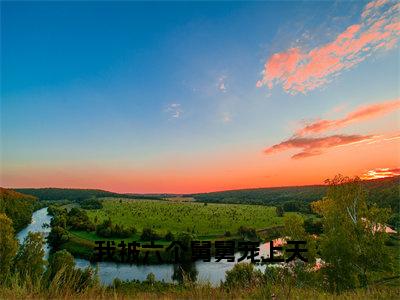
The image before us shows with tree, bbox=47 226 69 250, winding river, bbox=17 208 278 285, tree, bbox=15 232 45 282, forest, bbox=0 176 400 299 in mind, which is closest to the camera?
forest, bbox=0 176 400 299

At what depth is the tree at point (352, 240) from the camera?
29828mm

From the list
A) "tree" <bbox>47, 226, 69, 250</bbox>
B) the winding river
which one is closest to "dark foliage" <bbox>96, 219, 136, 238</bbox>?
"tree" <bbox>47, 226, 69, 250</bbox>

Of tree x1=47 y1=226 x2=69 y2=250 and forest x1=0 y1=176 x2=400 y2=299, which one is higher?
forest x1=0 y1=176 x2=400 y2=299

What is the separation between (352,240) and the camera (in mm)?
30125

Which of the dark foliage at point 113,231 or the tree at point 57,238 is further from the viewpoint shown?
the dark foliage at point 113,231

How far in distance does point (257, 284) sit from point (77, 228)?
145m

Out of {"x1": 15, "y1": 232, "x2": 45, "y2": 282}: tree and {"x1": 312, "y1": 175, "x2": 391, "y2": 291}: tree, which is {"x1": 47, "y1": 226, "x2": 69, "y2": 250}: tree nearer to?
{"x1": 15, "y1": 232, "x2": 45, "y2": 282}: tree

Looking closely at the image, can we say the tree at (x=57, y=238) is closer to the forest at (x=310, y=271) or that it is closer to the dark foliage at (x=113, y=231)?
the dark foliage at (x=113, y=231)

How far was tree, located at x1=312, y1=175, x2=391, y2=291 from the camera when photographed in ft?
97.9

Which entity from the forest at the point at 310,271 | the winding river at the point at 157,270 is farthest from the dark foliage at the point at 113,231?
the forest at the point at 310,271

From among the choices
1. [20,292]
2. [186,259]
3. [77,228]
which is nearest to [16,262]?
[186,259]

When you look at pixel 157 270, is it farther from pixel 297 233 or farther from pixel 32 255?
pixel 297 233

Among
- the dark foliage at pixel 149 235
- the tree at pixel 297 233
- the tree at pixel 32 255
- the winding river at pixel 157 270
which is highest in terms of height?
the tree at pixel 297 233

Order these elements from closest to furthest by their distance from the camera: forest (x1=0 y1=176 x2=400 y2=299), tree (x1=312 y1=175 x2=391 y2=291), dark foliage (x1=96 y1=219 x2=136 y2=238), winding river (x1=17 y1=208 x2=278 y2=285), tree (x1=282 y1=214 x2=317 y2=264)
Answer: forest (x1=0 y1=176 x2=400 y2=299)
tree (x1=312 y1=175 x2=391 y2=291)
tree (x1=282 y1=214 x2=317 y2=264)
winding river (x1=17 y1=208 x2=278 y2=285)
dark foliage (x1=96 y1=219 x2=136 y2=238)
